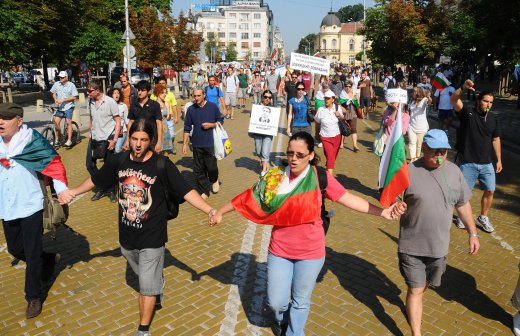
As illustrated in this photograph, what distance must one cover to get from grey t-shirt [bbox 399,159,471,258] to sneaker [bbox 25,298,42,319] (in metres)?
3.49

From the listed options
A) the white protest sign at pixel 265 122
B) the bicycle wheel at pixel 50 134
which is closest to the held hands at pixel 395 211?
the white protest sign at pixel 265 122

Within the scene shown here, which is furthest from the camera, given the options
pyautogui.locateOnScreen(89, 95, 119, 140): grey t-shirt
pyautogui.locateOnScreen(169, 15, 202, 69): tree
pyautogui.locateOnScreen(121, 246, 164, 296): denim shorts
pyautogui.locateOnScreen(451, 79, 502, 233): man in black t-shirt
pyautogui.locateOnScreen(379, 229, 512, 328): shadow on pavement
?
pyautogui.locateOnScreen(169, 15, 202, 69): tree

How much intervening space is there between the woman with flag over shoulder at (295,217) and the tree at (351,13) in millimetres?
189855

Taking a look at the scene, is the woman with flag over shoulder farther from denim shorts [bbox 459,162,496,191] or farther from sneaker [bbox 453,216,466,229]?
sneaker [bbox 453,216,466,229]

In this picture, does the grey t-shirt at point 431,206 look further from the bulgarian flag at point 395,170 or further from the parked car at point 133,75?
the parked car at point 133,75

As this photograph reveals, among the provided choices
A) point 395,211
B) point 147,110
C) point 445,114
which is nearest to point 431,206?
point 395,211

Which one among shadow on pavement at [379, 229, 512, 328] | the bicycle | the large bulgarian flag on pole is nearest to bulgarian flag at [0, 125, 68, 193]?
the large bulgarian flag on pole

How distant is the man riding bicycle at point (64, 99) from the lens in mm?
12570

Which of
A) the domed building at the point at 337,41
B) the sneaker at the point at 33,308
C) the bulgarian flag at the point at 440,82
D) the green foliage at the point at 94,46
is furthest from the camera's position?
the domed building at the point at 337,41

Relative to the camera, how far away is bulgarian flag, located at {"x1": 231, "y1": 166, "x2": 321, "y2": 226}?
3.62 m

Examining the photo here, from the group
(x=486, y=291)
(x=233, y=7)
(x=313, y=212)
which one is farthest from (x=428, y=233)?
(x=233, y=7)

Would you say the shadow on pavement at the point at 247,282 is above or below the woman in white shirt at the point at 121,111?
below

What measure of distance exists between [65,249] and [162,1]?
145ft

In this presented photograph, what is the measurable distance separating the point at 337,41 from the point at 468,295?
162 m
